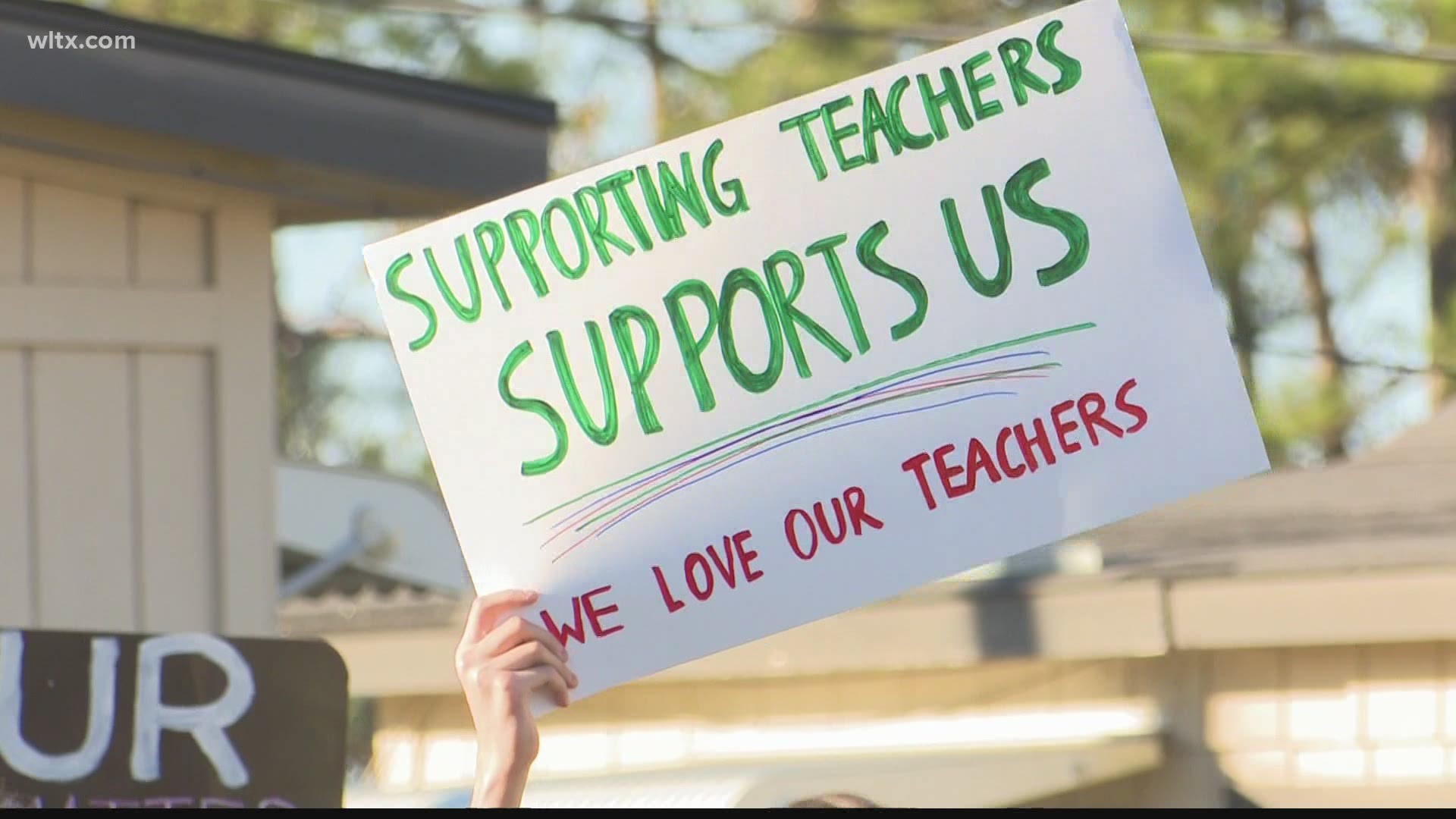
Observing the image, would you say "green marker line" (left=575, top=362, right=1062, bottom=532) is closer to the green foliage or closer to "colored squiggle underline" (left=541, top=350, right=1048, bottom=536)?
"colored squiggle underline" (left=541, top=350, right=1048, bottom=536)

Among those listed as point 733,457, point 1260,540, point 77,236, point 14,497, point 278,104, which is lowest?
point 733,457

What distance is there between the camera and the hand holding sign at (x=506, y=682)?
2.36 metres

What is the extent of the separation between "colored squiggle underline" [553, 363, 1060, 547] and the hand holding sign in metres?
0.16

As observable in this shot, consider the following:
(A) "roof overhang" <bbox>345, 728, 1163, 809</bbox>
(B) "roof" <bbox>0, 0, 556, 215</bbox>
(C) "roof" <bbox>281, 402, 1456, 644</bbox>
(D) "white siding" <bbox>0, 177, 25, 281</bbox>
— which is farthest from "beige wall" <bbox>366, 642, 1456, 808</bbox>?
(D) "white siding" <bbox>0, 177, 25, 281</bbox>

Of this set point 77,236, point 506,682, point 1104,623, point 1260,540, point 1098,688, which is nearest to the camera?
point 506,682

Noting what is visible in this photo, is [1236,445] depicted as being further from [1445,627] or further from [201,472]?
[1445,627]

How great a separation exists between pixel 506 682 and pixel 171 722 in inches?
21.8

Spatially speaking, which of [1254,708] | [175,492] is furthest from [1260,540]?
[175,492]

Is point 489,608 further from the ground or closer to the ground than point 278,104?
Result: closer to the ground

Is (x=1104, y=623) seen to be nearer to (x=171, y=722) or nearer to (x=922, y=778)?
(x=922, y=778)

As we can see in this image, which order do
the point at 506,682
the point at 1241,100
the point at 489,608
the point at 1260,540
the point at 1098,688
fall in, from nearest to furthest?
1. the point at 506,682
2. the point at 489,608
3. the point at 1098,688
4. the point at 1260,540
5. the point at 1241,100

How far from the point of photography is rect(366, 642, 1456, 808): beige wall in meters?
6.49

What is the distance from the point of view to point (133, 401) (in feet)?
12.6

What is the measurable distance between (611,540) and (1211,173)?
13977 mm
